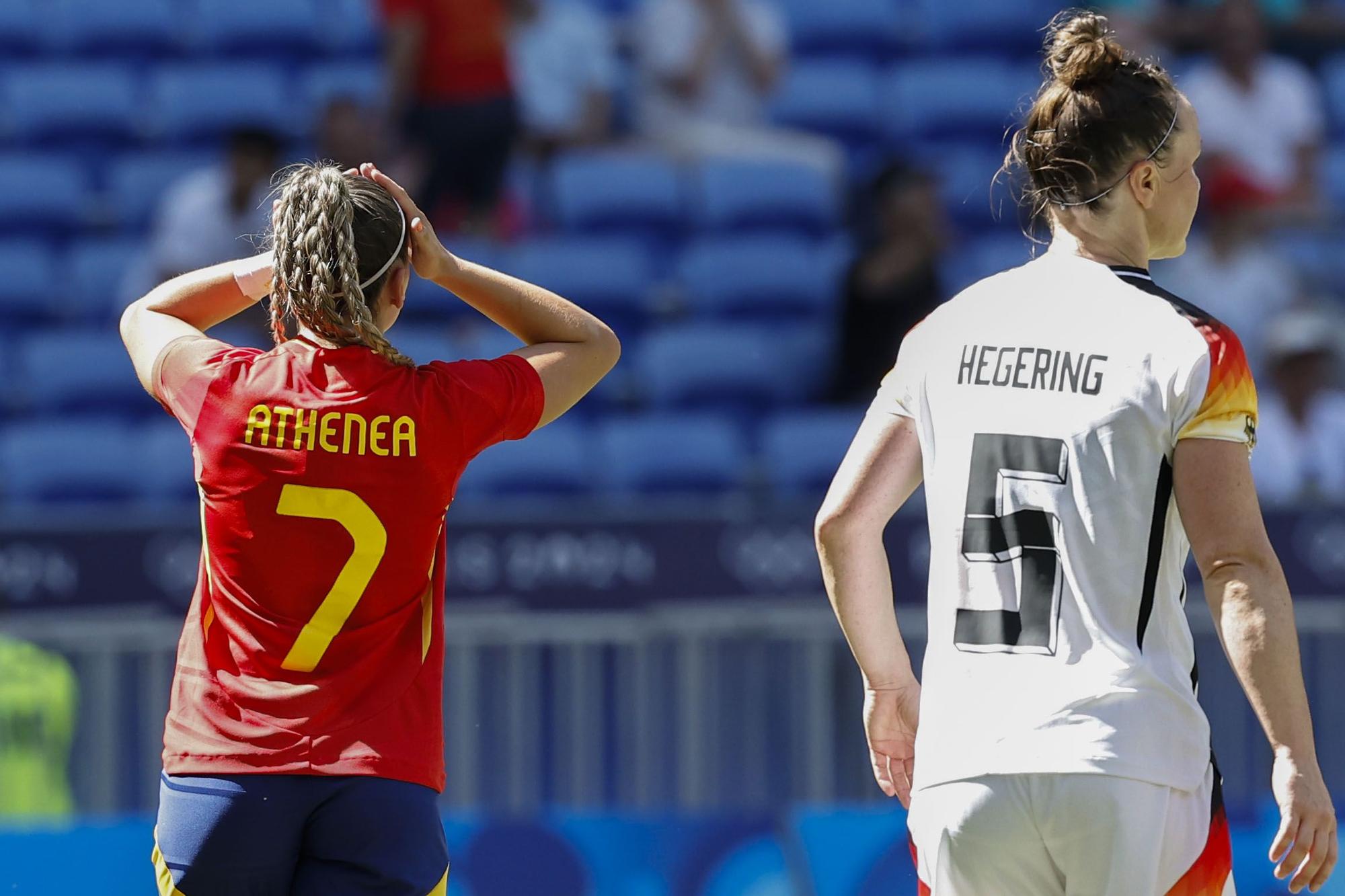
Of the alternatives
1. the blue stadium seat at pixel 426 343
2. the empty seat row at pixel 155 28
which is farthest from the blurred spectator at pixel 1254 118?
the empty seat row at pixel 155 28

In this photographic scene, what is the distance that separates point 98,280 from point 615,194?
2561 mm

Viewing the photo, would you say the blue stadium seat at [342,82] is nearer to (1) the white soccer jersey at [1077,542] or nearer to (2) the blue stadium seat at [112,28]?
(2) the blue stadium seat at [112,28]

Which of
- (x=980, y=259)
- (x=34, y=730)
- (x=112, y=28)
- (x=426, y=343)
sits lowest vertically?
(x=34, y=730)

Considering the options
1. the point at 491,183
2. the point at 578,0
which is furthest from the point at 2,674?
the point at 578,0

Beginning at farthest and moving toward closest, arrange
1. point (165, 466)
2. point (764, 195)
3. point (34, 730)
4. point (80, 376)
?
1. point (764, 195)
2. point (80, 376)
3. point (165, 466)
4. point (34, 730)

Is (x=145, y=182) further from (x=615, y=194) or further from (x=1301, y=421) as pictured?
(x=1301, y=421)

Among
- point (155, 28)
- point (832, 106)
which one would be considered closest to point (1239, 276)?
point (832, 106)

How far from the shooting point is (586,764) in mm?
7215

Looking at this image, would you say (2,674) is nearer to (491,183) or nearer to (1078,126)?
(491,183)

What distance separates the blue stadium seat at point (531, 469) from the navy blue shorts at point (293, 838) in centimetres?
534

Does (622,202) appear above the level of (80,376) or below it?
above

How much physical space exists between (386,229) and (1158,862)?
1.42 m

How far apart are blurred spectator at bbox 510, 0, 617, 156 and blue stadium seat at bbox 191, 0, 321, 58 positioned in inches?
59.9

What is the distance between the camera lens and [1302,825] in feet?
8.27
